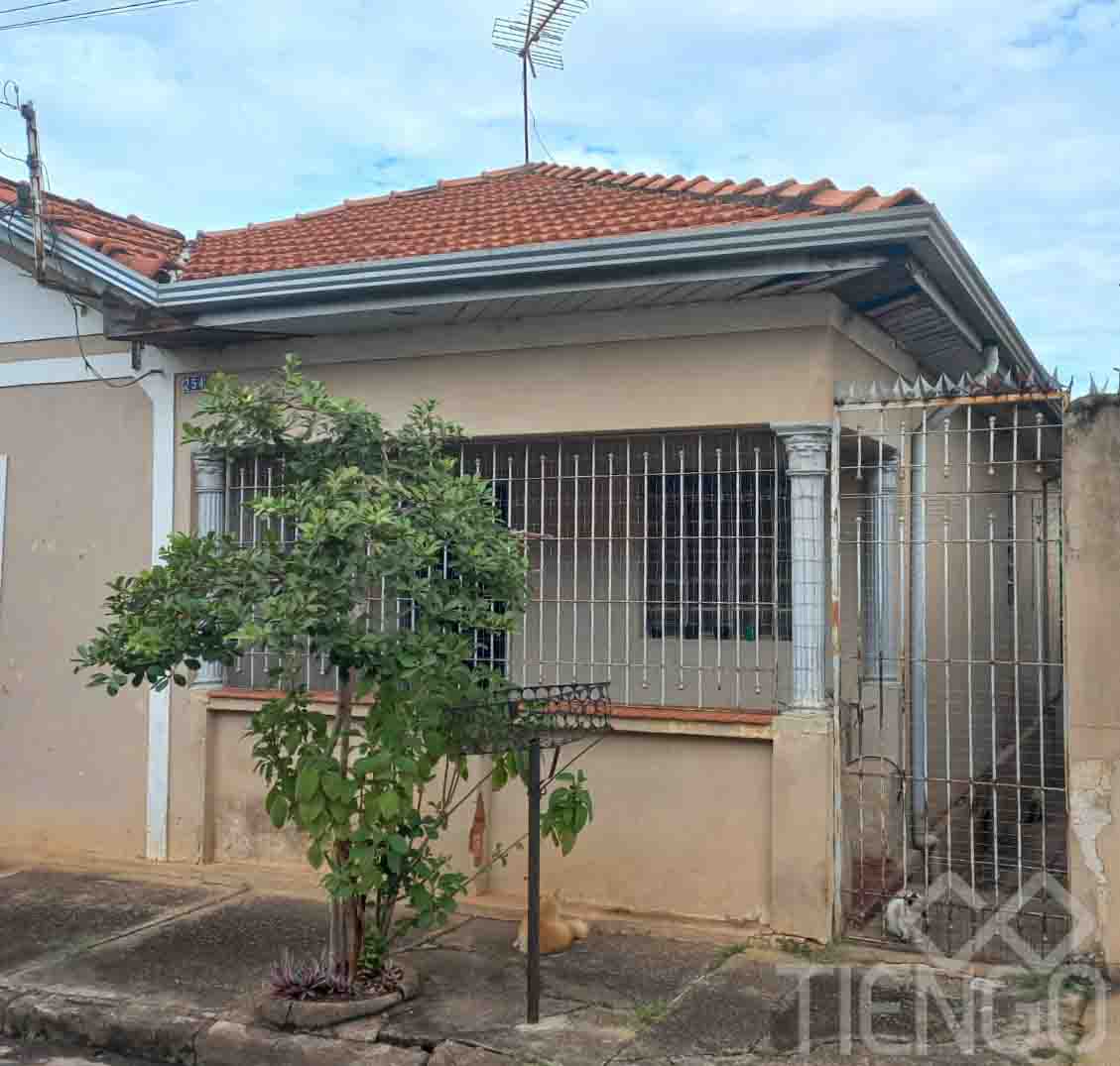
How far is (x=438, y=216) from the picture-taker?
852 centimetres

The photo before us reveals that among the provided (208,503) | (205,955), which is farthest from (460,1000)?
(208,503)

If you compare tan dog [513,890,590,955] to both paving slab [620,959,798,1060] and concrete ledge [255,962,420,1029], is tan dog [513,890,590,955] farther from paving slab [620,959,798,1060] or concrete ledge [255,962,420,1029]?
concrete ledge [255,962,420,1029]

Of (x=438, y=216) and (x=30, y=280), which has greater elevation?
(x=438, y=216)

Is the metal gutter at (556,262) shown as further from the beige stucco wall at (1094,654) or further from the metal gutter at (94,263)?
the beige stucco wall at (1094,654)

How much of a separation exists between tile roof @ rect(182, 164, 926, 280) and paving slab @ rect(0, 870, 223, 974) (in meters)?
3.60

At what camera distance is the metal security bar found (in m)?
7.33

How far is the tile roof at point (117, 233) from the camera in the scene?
759 centimetres

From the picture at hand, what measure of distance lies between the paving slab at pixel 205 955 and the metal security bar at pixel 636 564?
1726 mm

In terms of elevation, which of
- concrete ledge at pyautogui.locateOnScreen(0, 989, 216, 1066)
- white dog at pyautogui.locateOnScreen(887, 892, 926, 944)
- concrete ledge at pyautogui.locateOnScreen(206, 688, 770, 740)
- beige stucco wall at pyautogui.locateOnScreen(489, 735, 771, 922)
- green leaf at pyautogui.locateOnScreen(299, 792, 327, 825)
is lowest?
concrete ledge at pyautogui.locateOnScreen(0, 989, 216, 1066)

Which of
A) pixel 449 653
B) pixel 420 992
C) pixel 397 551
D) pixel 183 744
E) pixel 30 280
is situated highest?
Result: pixel 30 280

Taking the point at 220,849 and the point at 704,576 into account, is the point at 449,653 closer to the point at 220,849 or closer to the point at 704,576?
the point at 704,576

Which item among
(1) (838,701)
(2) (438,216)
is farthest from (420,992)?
(2) (438,216)

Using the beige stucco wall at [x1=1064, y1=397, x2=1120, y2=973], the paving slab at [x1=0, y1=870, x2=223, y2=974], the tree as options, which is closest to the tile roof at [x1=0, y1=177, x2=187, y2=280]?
the tree

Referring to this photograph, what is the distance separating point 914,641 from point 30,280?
19.8ft
